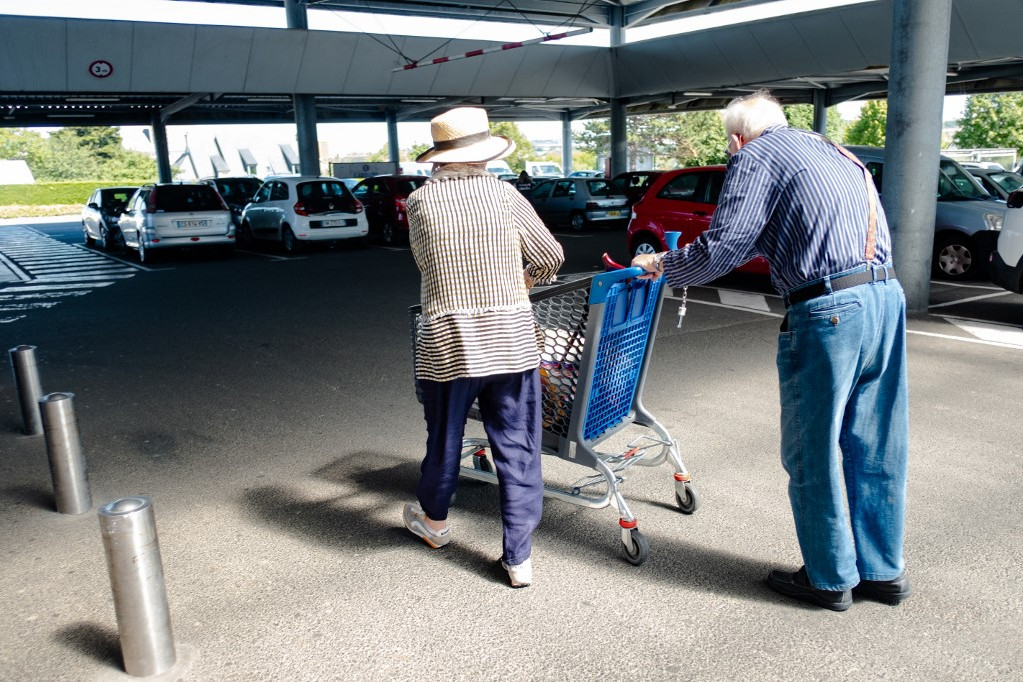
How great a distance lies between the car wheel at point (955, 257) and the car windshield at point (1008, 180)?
14.8 ft

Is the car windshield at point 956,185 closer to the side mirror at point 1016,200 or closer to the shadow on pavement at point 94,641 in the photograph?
the side mirror at point 1016,200

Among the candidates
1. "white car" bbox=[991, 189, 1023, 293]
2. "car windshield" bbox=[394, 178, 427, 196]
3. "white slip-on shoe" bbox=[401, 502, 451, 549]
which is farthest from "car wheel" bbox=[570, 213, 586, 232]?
"white slip-on shoe" bbox=[401, 502, 451, 549]

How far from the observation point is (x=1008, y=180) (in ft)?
51.7

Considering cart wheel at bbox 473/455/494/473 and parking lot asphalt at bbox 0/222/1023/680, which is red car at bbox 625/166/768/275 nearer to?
parking lot asphalt at bbox 0/222/1023/680

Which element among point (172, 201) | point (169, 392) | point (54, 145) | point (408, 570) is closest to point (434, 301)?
point (408, 570)

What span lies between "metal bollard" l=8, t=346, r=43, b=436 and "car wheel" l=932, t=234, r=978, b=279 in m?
11.0

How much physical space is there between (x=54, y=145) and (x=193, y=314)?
2904 inches

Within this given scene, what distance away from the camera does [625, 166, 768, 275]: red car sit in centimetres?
1155

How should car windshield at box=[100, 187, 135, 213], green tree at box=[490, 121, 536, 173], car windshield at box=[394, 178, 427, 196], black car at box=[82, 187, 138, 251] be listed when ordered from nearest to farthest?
black car at box=[82, 187, 138, 251] < car windshield at box=[100, 187, 135, 213] < car windshield at box=[394, 178, 427, 196] < green tree at box=[490, 121, 536, 173]

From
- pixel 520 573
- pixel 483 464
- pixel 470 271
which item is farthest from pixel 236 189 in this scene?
pixel 520 573

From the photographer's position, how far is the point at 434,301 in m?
3.30

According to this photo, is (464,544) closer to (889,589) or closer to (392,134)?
(889,589)

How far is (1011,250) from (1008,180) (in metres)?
8.56

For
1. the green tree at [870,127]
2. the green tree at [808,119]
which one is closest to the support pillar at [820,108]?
the green tree at [808,119]
